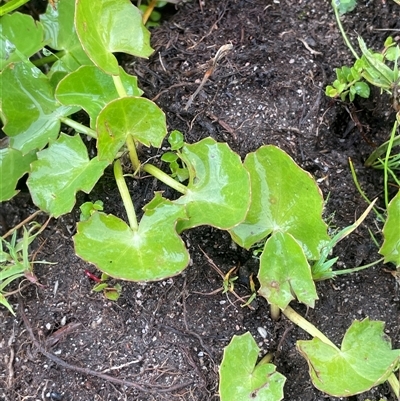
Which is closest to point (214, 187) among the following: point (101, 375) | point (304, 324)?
point (304, 324)

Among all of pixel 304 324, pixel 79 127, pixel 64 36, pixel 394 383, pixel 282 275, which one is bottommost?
pixel 394 383

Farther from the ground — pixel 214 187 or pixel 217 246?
pixel 214 187

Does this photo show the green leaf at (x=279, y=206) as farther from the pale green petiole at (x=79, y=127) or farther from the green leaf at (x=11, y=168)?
the green leaf at (x=11, y=168)

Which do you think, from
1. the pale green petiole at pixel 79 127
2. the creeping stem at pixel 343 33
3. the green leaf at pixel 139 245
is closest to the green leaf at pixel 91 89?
the pale green petiole at pixel 79 127

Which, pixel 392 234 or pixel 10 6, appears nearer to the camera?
pixel 392 234

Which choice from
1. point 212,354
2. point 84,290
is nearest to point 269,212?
point 212,354

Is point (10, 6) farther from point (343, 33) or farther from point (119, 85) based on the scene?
point (343, 33)

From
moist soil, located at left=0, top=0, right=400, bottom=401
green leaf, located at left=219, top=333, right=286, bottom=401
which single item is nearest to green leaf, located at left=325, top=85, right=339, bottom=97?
moist soil, located at left=0, top=0, right=400, bottom=401
